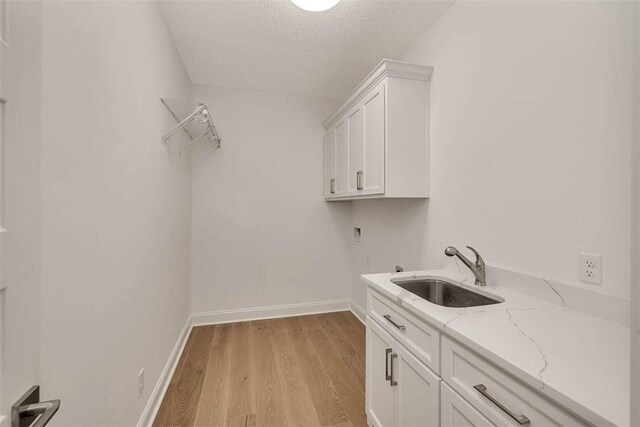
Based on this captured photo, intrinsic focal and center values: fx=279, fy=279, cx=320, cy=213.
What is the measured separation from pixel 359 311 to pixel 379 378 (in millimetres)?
1730

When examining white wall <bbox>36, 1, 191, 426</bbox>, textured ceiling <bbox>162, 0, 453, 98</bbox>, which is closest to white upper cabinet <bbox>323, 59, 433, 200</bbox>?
textured ceiling <bbox>162, 0, 453, 98</bbox>

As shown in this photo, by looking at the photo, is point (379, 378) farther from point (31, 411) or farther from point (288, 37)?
point (288, 37)

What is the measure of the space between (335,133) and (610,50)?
209 centimetres

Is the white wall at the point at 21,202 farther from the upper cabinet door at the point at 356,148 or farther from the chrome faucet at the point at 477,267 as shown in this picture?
the upper cabinet door at the point at 356,148

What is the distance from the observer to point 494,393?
31.9 inches

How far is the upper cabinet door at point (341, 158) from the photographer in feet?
8.61

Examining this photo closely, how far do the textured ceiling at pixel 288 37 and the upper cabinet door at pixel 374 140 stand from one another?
475 mm

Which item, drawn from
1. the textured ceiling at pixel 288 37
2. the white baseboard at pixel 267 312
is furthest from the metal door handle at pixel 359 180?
the white baseboard at pixel 267 312

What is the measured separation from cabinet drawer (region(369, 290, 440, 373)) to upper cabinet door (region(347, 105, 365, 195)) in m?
1.07

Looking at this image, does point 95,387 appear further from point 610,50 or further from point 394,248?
point 610,50

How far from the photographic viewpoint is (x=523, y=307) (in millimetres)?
1154

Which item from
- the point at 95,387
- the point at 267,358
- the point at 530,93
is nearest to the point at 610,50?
the point at 530,93

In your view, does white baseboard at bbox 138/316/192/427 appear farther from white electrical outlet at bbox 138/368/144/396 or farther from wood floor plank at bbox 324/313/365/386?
wood floor plank at bbox 324/313/365/386

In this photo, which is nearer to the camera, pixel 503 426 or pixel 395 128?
pixel 503 426
